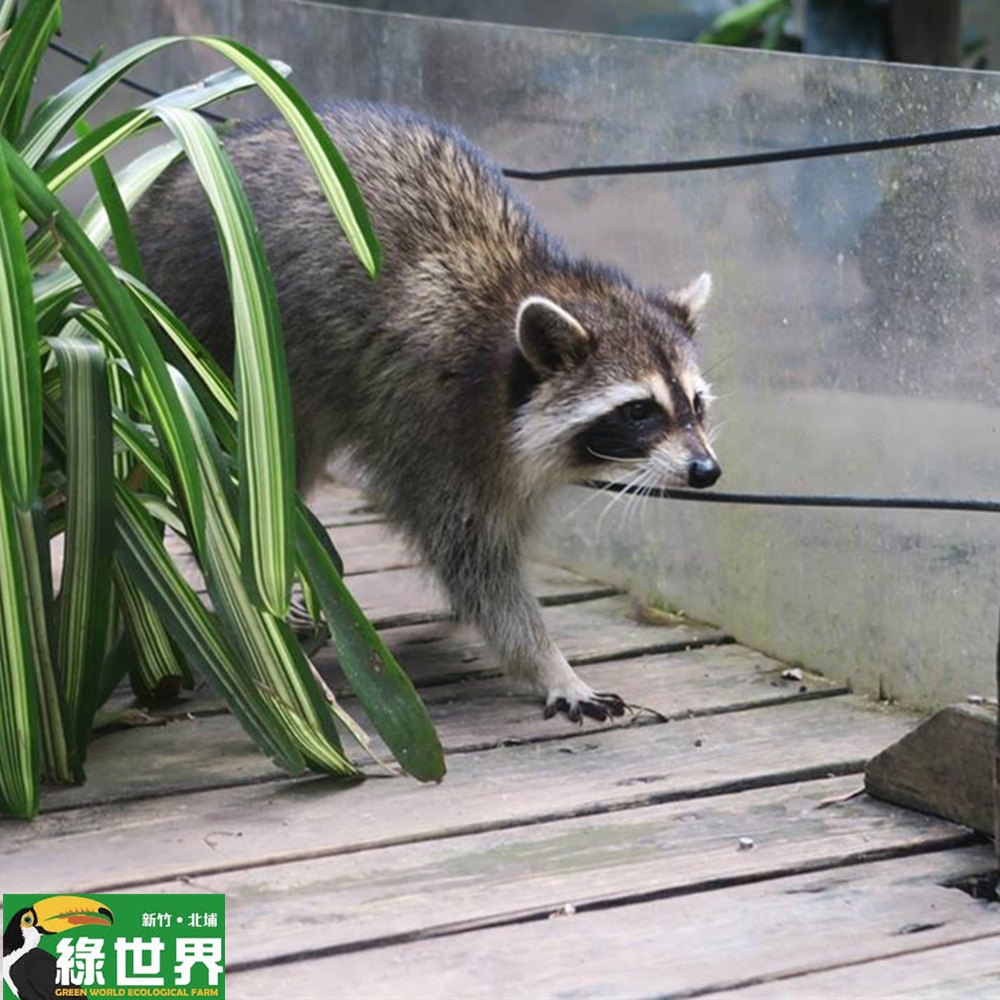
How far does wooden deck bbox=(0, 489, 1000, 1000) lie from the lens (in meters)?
2.76

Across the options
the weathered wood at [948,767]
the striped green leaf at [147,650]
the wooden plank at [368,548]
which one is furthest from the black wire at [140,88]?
the weathered wood at [948,767]

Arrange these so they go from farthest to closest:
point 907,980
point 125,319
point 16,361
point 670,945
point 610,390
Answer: point 610,390, point 125,319, point 16,361, point 670,945, point 907,980

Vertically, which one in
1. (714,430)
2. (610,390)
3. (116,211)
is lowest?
(714,430)

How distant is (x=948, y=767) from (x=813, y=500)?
96 centimetres

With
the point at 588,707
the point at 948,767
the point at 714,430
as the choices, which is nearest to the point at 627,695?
the point at 588,707

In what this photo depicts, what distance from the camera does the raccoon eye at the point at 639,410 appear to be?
13.3ft

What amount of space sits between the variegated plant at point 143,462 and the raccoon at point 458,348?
2.23 ft

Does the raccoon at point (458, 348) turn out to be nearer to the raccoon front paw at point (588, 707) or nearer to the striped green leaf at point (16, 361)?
the raccoon front paw at point (588, 707)

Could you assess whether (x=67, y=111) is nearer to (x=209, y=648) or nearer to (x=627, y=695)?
(x=209, y=648)

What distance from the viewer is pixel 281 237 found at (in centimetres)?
438

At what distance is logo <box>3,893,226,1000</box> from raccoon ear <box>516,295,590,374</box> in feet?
4.90

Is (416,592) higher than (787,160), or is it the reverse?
(787,160)

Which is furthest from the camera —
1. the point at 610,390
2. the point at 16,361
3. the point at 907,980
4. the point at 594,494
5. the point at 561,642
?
the point at 594,494

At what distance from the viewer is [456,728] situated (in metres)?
3.94
